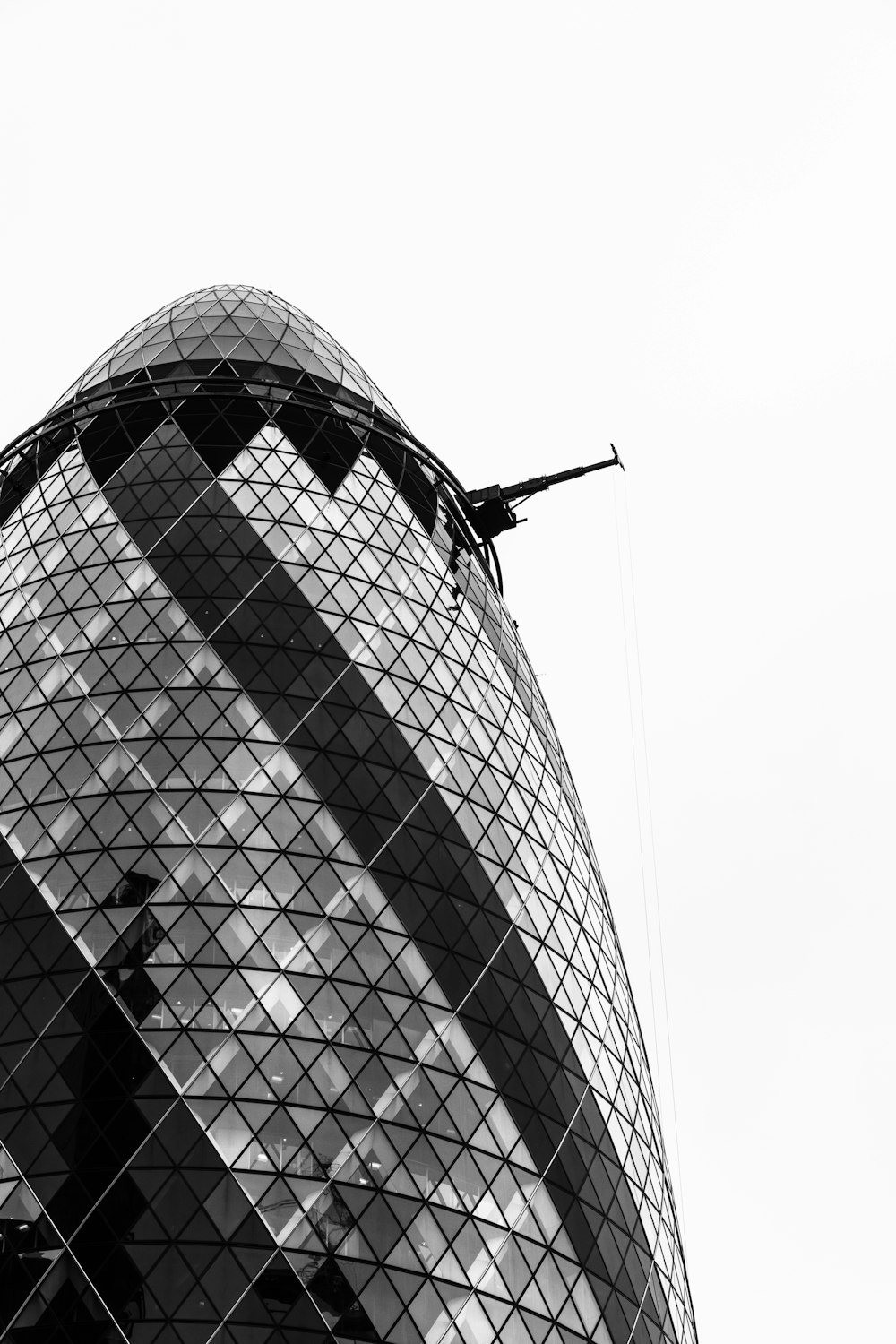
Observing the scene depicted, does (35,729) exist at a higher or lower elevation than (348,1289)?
higher

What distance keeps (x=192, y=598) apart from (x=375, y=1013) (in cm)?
1268

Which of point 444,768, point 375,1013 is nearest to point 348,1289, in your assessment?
point 375,1013

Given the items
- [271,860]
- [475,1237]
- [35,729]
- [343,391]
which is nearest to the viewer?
[475,1237]

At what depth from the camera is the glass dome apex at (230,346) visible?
52.5 metres

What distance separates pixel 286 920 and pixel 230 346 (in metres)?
21.8

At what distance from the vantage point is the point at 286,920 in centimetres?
3919

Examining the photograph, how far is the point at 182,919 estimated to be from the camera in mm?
38594

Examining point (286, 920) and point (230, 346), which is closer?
point (286, 920)

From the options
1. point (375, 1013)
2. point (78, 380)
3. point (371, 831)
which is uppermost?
point (78, 380)

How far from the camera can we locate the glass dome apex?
52.5 metres

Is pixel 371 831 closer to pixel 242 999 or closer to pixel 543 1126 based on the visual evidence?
pixel 242 999

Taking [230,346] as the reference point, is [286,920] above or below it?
below

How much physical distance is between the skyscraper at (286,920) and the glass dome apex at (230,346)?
11.0 inches

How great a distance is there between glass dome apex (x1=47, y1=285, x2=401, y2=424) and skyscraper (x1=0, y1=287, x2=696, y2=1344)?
0.28 m
